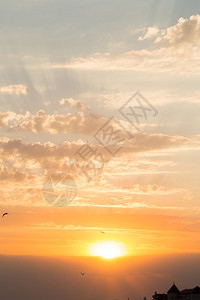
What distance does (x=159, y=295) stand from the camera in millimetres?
177750

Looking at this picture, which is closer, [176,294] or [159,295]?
[176,294]

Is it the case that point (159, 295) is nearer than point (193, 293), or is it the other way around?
point (193, 293)

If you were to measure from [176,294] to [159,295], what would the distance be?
1334cm

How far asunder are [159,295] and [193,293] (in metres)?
23.2

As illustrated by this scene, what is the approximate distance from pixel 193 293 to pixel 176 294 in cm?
993

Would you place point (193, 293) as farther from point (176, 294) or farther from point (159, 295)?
point (159, 295)

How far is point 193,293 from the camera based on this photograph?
158250 millimetres

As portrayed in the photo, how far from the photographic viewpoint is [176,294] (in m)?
166

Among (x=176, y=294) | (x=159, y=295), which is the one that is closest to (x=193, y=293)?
(x=176, y=294)
